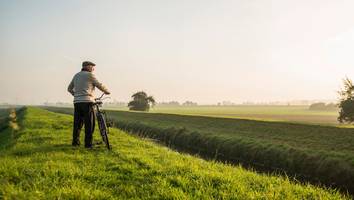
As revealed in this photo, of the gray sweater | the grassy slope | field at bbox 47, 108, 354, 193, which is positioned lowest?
field at bbox 47, 108, 354, 193

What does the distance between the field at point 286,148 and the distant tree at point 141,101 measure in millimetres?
76403

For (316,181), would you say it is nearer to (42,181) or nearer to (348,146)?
(348,146)

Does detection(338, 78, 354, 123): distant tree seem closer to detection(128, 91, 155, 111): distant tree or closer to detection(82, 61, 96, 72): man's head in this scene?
detection(82, 61, 96, 72): man's head

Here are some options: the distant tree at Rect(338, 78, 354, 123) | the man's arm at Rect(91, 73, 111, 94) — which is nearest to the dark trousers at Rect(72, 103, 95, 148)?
the man's arm at Rect(91, 73, 111, 94)

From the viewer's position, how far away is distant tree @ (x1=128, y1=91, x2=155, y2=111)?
4483 inches

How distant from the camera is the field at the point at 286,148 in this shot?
18031 mm

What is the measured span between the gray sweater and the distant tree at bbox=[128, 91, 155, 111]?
99.9m

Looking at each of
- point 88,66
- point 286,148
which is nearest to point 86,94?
point 88,66

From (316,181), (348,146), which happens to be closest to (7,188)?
(316,181)

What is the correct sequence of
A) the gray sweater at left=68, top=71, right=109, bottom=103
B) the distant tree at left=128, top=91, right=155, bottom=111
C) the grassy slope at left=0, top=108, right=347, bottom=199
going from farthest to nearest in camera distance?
the distant tree at left=128, top=91, right=155, bottom=111, the gray sweater at left=68, top=71, right=109, bottom=103, the grassy slope at left=0, top=108, right=347, bottom=199

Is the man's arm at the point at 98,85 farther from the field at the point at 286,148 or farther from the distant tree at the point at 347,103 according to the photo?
the distant tree at the point at 347,103

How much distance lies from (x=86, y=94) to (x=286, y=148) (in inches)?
546

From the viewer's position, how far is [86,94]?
13430 mm

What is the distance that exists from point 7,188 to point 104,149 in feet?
22.5
